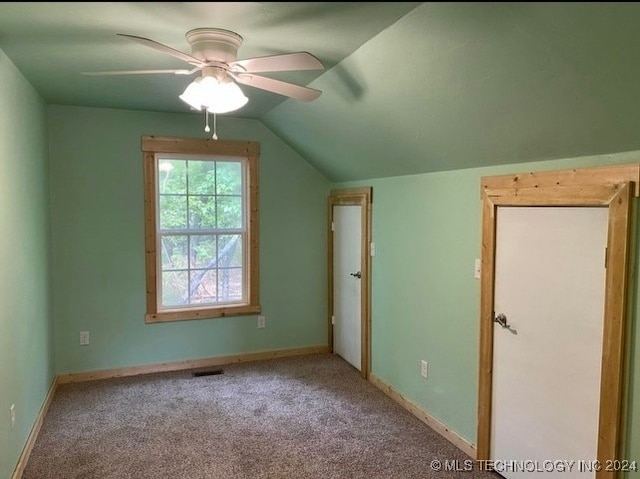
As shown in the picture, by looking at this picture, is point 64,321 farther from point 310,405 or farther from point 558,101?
point 558,101

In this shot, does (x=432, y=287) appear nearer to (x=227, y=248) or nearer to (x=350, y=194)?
(x=350, y=194)

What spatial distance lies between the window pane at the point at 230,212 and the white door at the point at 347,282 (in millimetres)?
993

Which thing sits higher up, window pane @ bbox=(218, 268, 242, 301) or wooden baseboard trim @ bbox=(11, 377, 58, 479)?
window pane @ bbox=(218, 268, 242, 301)

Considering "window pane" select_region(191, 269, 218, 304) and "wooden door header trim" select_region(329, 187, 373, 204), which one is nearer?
"wooden door header trim" select_region(329, 187, 373, 204)

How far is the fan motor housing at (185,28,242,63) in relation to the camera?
2.11 m

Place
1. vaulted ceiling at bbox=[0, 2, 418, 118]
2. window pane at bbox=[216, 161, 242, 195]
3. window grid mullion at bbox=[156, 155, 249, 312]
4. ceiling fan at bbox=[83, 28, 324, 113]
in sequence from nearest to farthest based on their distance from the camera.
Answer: vaulted ceiling at bbox=[0, 2, 418, 118]
ceiling fan at bbox=[83, 28, 324, 113]
window grid mullion at bbox=[156, 155, 249, 312]
window pane at bbox=[216, 161, 242, 195]

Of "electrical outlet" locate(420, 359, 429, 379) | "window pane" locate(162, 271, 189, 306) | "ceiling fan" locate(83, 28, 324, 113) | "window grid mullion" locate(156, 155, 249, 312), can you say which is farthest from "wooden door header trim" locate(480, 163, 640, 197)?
"window pane" locate(162, 271, 189, 306)

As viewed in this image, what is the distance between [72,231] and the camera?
4.02 m

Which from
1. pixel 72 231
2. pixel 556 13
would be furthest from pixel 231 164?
pixel 556 13

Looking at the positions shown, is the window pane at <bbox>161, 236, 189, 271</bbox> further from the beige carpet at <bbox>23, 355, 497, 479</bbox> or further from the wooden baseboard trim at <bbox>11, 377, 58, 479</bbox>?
the wooden baseboard trim at <bbox>11, 377, 58, 479</bbox>

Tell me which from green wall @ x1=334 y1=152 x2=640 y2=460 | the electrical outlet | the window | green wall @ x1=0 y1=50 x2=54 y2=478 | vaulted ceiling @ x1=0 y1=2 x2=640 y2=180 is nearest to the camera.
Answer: vaulted ceiling @ x1=0 y1=2 x2=640 y2=180

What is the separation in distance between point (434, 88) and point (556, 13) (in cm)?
85

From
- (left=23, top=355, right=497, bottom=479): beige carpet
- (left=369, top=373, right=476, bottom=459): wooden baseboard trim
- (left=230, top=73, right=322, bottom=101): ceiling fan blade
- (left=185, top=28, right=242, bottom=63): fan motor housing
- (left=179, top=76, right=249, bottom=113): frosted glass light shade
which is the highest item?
(left=185, top=28, right=242, bottom=63): fan motor housing

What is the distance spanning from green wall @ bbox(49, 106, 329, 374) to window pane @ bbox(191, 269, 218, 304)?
0.76 ft
